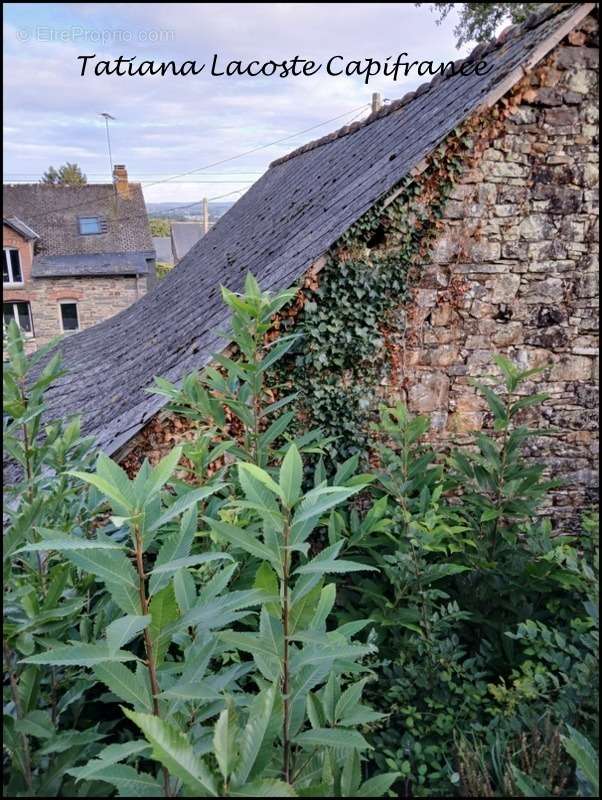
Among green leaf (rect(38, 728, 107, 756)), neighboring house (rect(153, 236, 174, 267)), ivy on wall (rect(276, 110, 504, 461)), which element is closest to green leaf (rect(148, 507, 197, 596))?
green leaf (rect(38, 728, 107, 756))

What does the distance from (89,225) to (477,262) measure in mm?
21543

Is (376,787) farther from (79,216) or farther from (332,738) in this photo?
(79,216)

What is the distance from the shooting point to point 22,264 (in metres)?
21.3

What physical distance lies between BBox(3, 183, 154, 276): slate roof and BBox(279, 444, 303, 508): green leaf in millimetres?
22160

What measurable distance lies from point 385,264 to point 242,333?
72.6 inches

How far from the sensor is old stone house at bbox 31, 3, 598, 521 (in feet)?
13.2

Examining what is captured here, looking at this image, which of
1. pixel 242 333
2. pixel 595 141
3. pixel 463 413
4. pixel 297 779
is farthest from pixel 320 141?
pixel 297 779

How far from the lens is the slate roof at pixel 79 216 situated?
22.3 m

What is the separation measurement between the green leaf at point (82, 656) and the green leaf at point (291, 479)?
47 centimetres

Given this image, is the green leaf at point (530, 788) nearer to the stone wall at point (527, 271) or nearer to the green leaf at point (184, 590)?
the green leaf at point (184, 590)

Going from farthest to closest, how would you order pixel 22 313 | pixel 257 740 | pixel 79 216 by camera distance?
pixel 79 216
pixel 22 313
pixel 257 740

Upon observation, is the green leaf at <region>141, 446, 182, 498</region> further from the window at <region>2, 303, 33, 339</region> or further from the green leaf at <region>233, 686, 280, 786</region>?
the window at <region>2, 303, 33, 339</region>

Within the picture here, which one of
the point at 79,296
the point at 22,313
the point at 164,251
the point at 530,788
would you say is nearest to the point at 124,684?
the point at 530,788

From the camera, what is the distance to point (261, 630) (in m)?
1.47
